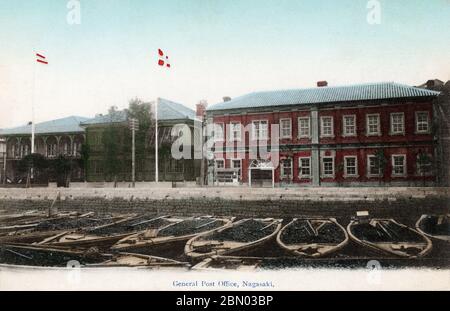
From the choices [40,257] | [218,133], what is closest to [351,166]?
[218,133]

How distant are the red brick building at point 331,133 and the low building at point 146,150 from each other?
1786 millimetres

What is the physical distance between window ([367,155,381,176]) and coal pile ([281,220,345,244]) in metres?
2.68

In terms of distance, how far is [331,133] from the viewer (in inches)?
488

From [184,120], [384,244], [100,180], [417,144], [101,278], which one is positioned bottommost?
[101,278]

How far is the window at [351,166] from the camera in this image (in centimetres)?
1168

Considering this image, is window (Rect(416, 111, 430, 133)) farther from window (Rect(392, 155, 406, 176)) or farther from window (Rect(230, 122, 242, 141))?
Answer: window (Rect(230, 122, 242, 141))

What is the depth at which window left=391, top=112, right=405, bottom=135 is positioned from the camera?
10.9 metres

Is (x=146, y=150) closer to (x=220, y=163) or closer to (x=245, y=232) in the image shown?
(x=220, y=163)

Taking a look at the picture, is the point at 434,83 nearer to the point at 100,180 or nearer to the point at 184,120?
the point at 184,120

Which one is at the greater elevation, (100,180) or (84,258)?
(100,180)

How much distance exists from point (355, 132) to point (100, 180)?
34.7 ft

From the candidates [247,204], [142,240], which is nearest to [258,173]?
[247,204]

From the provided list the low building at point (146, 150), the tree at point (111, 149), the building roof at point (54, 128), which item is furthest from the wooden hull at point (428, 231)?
the tree at point (111, 149)

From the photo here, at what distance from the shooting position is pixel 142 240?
884 centimetres
